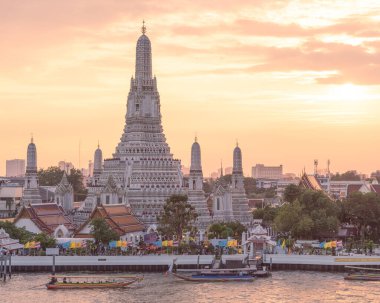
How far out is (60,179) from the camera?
185750 mm

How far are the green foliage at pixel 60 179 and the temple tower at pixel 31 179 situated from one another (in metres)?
52.1

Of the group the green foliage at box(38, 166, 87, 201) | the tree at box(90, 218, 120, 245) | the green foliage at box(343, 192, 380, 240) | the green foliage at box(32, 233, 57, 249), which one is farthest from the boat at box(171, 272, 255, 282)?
the green foliage at box(38, 166, 87, 201)

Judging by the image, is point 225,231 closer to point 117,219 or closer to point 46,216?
point 117,219

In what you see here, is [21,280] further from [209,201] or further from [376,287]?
[209,201]

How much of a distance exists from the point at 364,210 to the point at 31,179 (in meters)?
43.0

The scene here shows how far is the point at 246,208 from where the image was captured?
397ft

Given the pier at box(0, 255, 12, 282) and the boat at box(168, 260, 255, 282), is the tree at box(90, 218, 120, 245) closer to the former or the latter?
the pier at box(0, 255, 12, 282)

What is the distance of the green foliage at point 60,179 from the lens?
175 m

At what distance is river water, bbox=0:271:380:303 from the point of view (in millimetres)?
67188

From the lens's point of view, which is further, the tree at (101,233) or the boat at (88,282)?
the tree at (101,233)

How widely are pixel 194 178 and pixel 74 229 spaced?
17844 millimetres

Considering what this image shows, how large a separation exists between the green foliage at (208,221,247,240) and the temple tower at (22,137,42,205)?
27132 millimetres

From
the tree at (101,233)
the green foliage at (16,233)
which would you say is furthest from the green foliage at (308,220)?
the green foliage at (16,233)

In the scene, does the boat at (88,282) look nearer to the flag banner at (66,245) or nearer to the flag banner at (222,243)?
the flag banner at (66,245)
